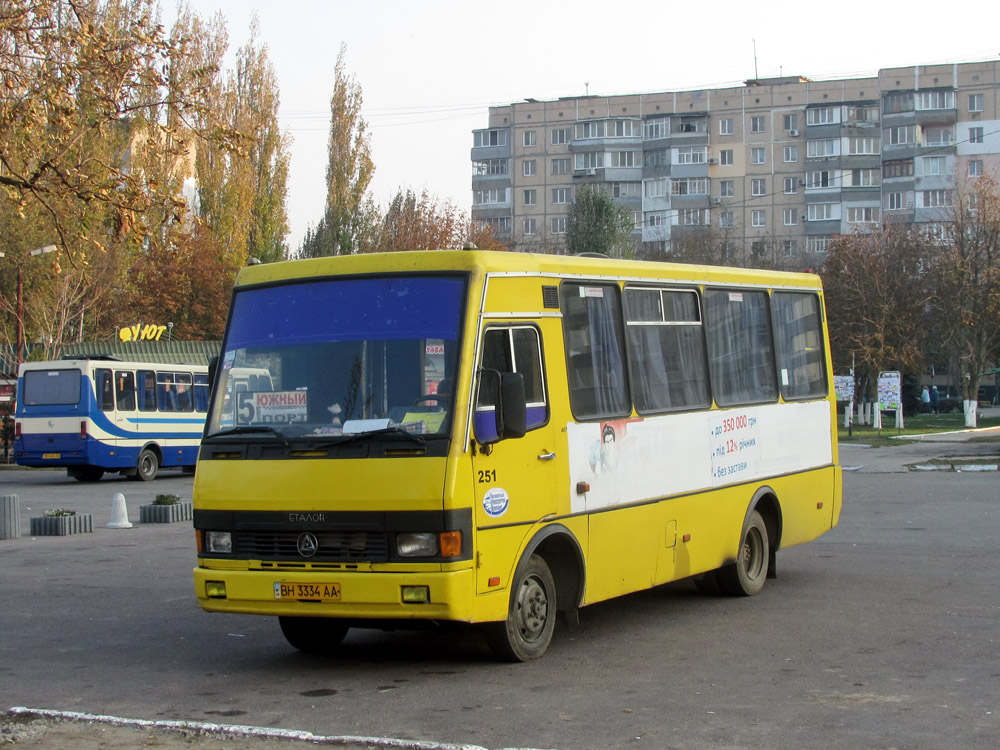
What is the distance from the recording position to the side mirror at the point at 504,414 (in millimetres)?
8203

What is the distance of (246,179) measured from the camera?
59.1m

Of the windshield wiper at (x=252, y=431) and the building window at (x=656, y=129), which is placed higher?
the building window at (x=656, y=129)

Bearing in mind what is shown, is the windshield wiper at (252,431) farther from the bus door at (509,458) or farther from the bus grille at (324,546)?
the bus door at (509,458)

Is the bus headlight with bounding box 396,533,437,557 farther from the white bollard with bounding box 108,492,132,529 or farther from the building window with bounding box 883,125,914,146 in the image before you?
the building window with bounding box 883,125,914,146

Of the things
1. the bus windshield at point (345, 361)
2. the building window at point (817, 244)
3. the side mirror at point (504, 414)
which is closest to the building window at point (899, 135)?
the building window at point (817, 244)

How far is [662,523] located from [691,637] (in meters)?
0.94

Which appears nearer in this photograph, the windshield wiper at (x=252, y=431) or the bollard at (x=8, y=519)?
the windshield wiper at (x=252, y=431)

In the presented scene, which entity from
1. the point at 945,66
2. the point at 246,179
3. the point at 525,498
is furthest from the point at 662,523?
the point at 945,66

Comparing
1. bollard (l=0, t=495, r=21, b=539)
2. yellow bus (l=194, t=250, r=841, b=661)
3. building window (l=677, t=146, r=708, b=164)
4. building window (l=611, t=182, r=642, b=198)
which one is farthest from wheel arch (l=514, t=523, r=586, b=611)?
building window (l=611, t=182, r=642, b=198)

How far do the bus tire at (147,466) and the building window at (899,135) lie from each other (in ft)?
249

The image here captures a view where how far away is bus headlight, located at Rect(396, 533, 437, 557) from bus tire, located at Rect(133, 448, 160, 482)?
25.6 m

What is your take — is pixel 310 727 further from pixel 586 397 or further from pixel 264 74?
pixel 264 74

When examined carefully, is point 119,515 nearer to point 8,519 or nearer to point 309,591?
point 8,519

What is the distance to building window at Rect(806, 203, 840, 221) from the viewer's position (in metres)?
100
